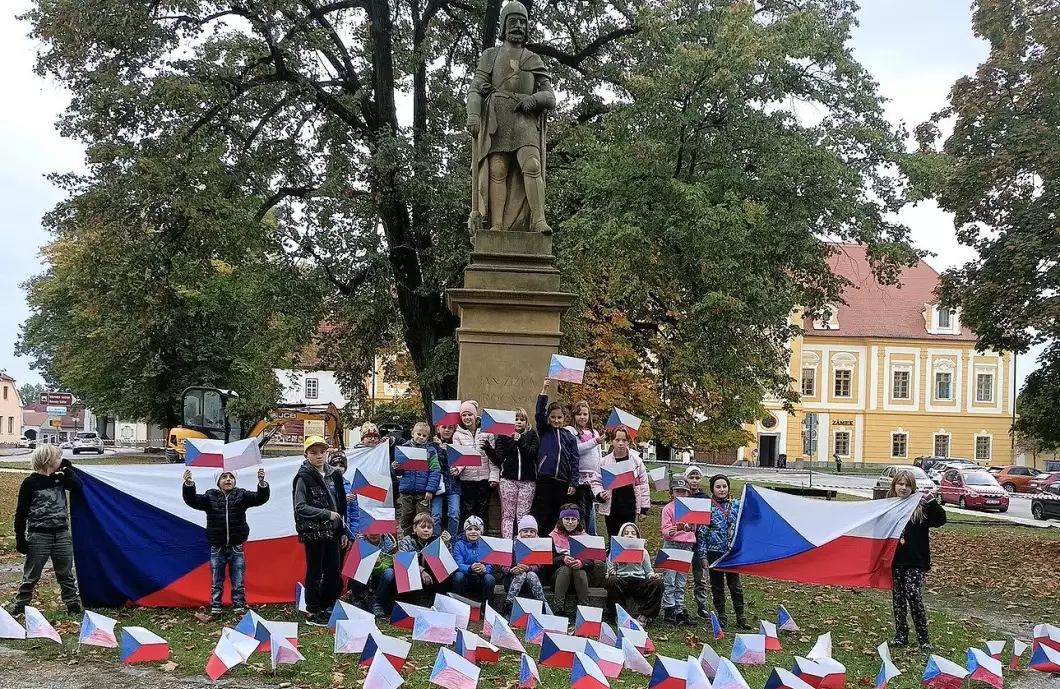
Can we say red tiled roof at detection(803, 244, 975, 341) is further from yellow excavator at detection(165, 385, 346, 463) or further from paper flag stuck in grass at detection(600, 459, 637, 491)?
paper flag stuck in grass at detection(600, 459, 637, 491)

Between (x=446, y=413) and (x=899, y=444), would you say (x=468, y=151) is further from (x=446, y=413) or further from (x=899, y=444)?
(x=899, y=444)

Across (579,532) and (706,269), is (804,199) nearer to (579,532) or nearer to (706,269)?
(706,269)

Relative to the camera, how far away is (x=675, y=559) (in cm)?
951

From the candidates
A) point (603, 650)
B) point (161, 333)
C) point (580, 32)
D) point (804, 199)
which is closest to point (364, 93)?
point (580, 32)

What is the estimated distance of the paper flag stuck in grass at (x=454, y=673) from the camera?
6.70 metres

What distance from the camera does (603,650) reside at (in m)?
7.36

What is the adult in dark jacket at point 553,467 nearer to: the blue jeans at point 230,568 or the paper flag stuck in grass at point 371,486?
the paper flag stuck in grass at point 371,486

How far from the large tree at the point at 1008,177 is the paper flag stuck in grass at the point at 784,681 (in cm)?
1352

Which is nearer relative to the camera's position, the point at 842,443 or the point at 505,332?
the point at 505,332

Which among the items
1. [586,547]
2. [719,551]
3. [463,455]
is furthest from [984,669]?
[463,455]

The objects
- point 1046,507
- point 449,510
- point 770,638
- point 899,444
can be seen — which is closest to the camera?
point 770,638

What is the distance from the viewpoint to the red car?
32.8 meters

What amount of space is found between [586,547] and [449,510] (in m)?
1.40

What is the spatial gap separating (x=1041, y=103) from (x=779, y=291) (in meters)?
6.83
